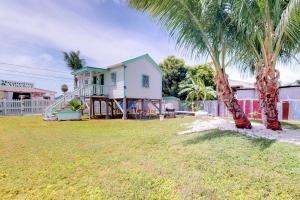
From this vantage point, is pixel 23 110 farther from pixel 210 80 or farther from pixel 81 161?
pixel 210 80

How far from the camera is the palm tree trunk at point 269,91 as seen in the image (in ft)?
20.8

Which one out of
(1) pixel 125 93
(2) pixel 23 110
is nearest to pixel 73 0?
(1) pixel 125 93

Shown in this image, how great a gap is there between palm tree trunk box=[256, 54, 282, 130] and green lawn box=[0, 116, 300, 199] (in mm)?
1549

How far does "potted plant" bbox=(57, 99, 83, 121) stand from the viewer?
656 inches

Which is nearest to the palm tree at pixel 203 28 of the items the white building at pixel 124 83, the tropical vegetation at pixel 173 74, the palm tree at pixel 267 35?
the palm tree at pixel 267 35

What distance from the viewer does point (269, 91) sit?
6.40 meters

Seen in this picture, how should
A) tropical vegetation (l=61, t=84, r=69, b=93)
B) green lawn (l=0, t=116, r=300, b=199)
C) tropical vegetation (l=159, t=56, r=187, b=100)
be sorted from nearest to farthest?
green lawn (l=0, t=116, r=300, b=199) < tropical vegetation (l=159, t=56, r=187, b=100) < tropical vegetation (l=61, t=84, r=69, b=93)

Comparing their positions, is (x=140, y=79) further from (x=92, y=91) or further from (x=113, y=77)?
(x=92, y=91)

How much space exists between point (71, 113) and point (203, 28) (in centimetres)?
1362

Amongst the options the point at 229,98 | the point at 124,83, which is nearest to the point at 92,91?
the point at 124,83

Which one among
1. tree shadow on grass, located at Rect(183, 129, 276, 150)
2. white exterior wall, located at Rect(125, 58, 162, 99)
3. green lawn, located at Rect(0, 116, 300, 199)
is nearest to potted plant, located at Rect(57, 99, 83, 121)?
white exterior wall, located at Rect(125, 58, 162, 99)

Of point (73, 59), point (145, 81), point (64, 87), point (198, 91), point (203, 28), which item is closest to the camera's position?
point (203, 28)

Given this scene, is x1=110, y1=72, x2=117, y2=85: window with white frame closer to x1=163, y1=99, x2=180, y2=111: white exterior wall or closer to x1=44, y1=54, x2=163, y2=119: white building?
x1=44, y1=54, x2=163, y2=119: white building

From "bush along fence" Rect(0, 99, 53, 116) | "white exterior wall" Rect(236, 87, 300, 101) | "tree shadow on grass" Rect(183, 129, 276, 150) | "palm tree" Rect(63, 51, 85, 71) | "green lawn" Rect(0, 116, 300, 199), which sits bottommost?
"green lawn" Rect(0, 116, 300, 199)
